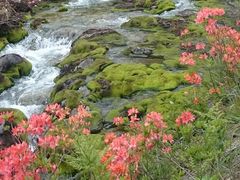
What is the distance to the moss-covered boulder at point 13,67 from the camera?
1562 centimetres

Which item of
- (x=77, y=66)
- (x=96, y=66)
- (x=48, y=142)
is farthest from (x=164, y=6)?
(x=48, y=142)

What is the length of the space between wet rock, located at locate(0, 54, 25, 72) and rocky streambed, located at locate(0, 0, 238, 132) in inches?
23.4

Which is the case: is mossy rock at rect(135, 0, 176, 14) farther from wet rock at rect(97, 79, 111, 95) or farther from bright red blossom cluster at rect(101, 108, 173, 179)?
bright red blossom cluster at rect(101, 108, 173, 179)

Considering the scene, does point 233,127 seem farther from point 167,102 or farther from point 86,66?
point 86,66

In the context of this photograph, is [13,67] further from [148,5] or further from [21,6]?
[148,5]

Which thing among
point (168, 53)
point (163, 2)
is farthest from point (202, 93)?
point (163, 2)

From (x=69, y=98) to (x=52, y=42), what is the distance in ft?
23.7

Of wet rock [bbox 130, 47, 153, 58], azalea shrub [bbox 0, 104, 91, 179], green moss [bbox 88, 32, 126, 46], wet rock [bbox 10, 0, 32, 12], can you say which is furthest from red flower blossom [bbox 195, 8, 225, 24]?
wet rock [bbox 10, 0, 32, 12]

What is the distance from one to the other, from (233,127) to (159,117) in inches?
48.5

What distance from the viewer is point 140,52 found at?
49.3ft

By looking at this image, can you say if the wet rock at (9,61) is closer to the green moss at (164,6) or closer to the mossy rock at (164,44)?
the mossy rock at (164,44)

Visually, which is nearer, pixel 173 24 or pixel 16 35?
pixel 173 24

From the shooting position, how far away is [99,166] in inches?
172

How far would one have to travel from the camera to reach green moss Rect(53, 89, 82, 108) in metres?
11.8
